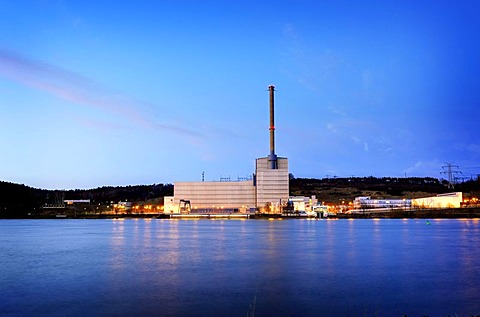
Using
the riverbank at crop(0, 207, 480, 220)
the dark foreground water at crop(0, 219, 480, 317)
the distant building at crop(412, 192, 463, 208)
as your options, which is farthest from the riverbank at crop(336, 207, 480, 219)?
the dark foreground water at crop(0, 219, 480, 317)

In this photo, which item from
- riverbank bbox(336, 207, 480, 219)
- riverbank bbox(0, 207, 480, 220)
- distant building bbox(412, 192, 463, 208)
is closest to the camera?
riverbank bbox(336, 207, 480, 219)

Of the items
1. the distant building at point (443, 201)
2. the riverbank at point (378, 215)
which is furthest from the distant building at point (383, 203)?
the riverbank at point (378, 215)

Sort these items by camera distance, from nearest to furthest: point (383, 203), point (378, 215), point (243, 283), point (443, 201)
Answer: point (243, 283), point (443, 201), point (378, 215), point (383, 203)

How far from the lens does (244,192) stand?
14612cm

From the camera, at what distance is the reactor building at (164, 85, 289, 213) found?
465 feet

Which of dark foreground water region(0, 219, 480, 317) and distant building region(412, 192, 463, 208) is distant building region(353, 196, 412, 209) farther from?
dark foreground water region(0, 219, 480, 317)

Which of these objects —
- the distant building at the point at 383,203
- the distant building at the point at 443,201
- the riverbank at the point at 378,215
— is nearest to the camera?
the riverbank at the point at 378,215

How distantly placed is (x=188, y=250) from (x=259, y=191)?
103m

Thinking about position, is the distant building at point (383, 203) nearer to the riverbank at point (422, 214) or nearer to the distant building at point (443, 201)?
the distant building at point (443, 201)

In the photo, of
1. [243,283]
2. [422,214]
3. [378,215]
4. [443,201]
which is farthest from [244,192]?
[243,283]

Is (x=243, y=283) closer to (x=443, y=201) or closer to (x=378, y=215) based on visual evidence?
(x=378, y=215)

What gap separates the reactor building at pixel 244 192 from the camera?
465 feet

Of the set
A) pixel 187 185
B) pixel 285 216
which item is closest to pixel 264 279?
pixel 285 216

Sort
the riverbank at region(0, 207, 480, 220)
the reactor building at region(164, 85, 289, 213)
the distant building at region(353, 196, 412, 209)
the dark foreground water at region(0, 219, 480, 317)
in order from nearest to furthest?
the dark foreground water at region(0, 219, 480, 317)
the riverbank at region(0, 207, 480, 220)
the reactor building at region(164, 85, 289, 213)
the distant building at region(353, 196, 412, 209)
